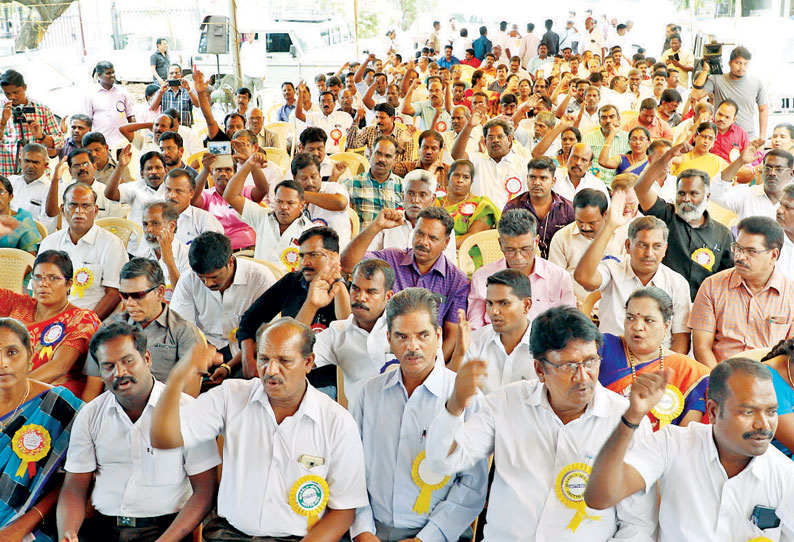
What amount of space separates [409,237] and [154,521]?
92.5 inches

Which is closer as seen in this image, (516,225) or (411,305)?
(411,305)

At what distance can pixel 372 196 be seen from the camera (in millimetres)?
5195

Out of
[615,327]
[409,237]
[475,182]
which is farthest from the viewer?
[475,182]

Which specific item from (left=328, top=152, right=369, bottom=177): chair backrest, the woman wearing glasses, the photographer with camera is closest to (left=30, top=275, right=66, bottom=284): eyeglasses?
the woman wearing glasses

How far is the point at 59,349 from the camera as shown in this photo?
9.21 ft

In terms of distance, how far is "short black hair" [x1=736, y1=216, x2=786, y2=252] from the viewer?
2.95m

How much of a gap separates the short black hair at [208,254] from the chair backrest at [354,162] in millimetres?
2897

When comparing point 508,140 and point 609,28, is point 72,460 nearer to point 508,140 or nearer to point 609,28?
point 508,140

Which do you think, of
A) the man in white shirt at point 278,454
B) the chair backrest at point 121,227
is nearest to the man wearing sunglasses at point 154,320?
the man in white shirt at point 278,454

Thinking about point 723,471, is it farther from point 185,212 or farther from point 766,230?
point 185,212

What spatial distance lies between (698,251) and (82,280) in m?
2.93

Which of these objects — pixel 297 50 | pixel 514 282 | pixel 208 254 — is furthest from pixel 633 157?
pixel 297 50

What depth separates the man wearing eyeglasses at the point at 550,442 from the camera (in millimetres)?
2033

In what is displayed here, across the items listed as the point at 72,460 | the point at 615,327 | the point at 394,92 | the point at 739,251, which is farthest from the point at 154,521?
the point at 394,92
